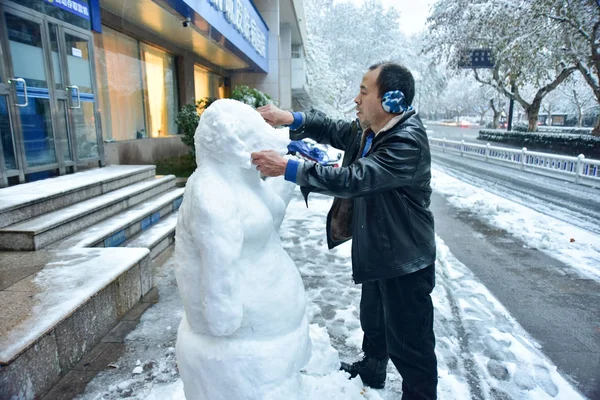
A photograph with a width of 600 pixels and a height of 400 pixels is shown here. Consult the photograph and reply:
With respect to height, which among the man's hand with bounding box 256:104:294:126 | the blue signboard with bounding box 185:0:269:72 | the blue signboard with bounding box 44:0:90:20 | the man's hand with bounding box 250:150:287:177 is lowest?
the man's hand with bounding box 250:150:287:177

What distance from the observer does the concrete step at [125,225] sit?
388 centimetres

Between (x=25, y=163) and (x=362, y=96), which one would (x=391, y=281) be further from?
(x=25, y=163)

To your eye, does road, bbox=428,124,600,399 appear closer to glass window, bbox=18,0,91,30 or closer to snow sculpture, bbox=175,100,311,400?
snow sculpture, bbox=175,100,311,400

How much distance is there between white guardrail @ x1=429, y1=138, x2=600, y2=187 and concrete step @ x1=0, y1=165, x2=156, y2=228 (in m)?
10.9

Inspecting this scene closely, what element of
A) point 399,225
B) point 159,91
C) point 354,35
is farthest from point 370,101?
point 354,35

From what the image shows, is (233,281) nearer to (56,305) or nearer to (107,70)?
(56,305)

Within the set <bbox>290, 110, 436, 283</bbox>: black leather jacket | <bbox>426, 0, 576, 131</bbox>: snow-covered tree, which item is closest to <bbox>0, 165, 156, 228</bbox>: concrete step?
<bbox>290, 110, 436, 283</bbox>: black leather jacket

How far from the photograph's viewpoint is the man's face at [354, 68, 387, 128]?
2156mm

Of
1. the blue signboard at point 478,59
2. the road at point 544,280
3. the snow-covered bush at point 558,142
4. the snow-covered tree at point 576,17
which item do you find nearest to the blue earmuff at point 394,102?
the road at point 544,280

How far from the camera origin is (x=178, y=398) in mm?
2295

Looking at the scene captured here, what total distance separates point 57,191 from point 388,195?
3.82 m

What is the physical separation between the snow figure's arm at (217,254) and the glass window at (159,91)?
9.53 meters

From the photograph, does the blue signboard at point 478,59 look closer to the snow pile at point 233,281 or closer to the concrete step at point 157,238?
the concrete step at point 157,238

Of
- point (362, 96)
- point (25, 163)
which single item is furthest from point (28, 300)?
point (25, 163)
